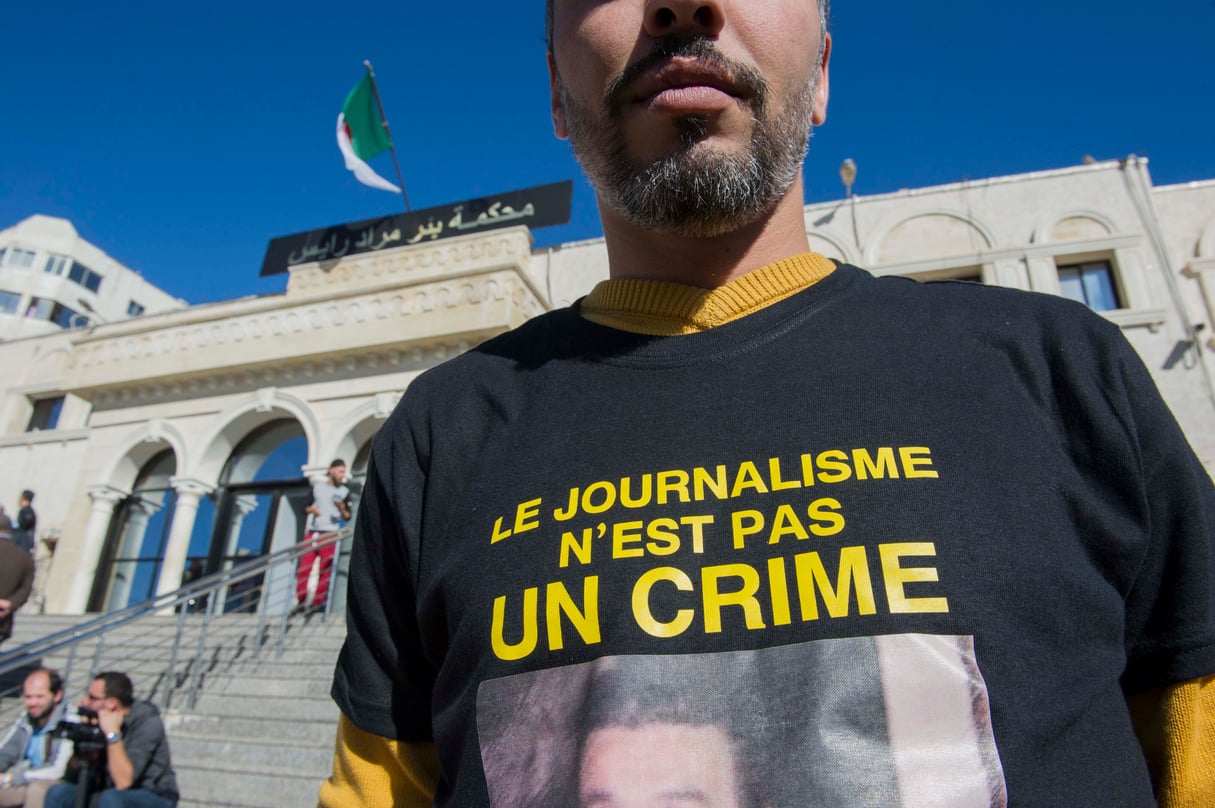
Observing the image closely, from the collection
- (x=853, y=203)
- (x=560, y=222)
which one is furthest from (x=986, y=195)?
(x=560, y=222)

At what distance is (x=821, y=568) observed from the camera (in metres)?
0.92

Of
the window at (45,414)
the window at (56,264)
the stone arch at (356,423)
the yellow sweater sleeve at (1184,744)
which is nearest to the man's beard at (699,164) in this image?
the yellow sweater sleeve at (1184,744)

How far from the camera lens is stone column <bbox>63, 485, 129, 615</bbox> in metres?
13.8

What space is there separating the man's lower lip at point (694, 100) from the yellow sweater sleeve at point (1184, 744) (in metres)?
1.00

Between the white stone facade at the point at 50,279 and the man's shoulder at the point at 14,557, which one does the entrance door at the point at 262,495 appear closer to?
the man's shoulder at the point at 14,557

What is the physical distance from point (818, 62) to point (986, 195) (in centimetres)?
1520

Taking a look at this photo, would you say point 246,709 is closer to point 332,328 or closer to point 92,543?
point 332,328

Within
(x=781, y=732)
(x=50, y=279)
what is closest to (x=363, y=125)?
(x=781, y=732)

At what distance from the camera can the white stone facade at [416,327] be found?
42.2 feet

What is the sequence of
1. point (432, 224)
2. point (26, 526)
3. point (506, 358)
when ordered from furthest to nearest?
point (432, 224) < point (26, 526) < point (506, 358)

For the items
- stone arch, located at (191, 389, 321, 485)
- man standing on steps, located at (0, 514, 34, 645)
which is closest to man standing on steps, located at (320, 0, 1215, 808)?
man standing on steps, located at (0, 514, 34, 645)

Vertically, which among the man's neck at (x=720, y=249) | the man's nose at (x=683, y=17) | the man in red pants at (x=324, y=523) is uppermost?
the man in red pants at (x=324, y=523)

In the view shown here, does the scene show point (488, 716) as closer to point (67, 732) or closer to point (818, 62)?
point (818, 62)

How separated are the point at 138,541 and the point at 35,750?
10.5 m
